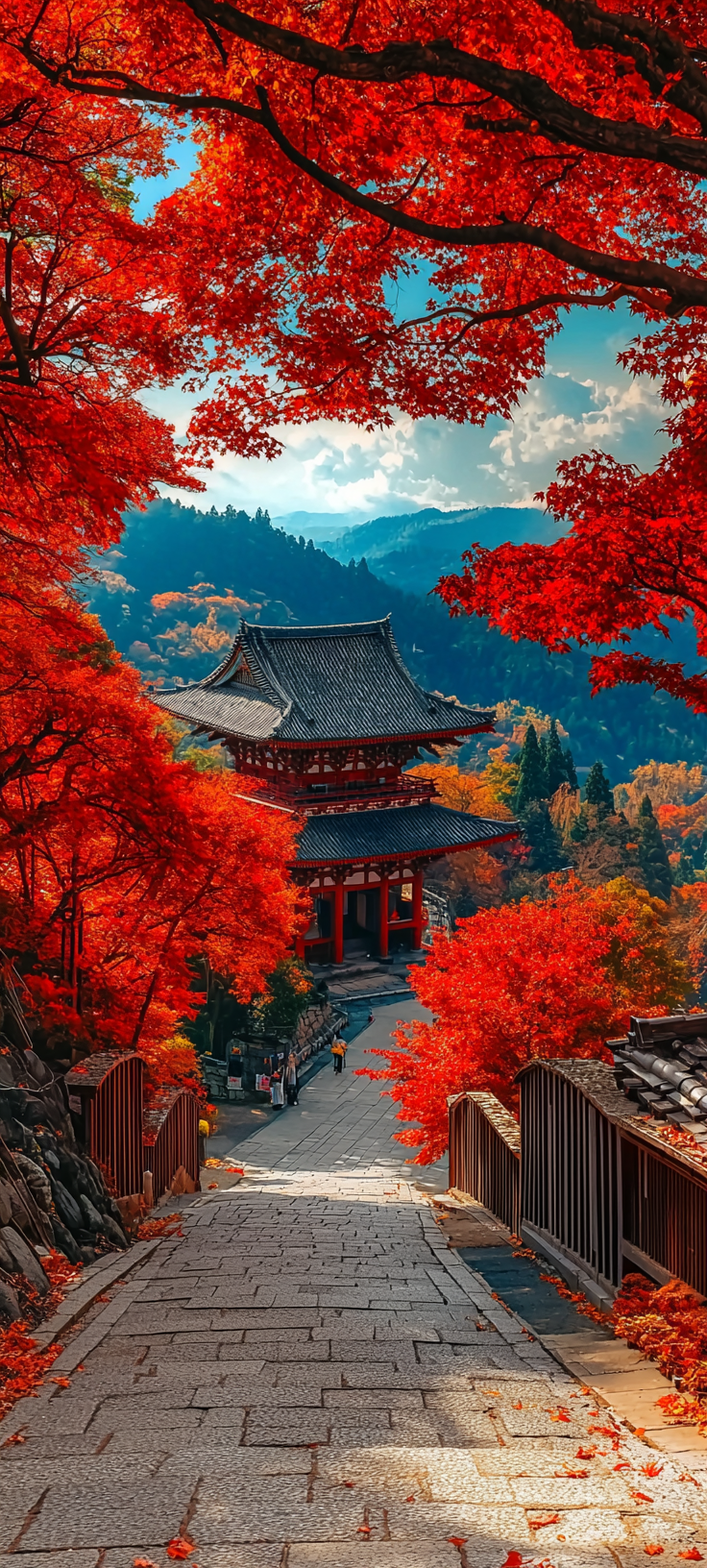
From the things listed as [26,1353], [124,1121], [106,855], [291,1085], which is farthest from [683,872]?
[26,1353]

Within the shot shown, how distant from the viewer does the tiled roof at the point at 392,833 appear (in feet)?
97.7

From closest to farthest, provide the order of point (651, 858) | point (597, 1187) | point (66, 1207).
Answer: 1. point (597, 1187)
2. point (66, 1207)
3. point (651, 858)

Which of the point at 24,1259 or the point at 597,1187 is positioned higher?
the point at 597,1187

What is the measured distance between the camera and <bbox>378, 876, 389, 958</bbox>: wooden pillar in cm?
3181

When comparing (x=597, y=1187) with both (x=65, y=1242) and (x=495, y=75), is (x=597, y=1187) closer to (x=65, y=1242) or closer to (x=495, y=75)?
(x=65, y=1242)

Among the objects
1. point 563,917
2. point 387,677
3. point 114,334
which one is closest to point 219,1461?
point 114,334

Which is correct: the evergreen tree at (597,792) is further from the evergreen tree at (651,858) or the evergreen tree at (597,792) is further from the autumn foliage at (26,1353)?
the autumn foliage at (26,1353)

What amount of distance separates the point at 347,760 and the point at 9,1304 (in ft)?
87.6

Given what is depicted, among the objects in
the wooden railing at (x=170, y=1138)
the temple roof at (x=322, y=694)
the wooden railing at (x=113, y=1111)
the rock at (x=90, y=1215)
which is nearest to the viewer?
the rock at (x=90, y=1215)

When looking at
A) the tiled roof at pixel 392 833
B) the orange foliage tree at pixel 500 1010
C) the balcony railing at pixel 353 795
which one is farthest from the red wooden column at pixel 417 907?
the orange foliage tree at pixel 500 1010

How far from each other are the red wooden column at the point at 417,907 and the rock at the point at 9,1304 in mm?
26438

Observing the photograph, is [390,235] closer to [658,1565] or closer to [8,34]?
[8,34]

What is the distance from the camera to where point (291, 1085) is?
23453mm

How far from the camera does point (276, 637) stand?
34.5 m
